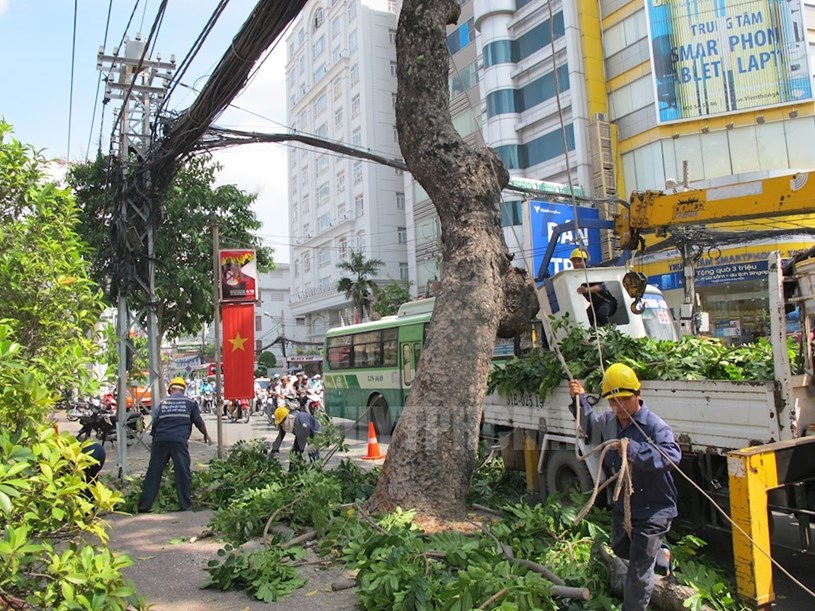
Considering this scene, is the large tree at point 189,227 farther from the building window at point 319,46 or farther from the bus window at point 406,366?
the building window at point 319,46

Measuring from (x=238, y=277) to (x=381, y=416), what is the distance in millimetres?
6188

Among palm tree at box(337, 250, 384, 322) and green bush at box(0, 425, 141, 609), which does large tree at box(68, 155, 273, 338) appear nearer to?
green bush at box(0, 425, 141, 609)

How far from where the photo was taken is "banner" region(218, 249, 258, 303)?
11883mm

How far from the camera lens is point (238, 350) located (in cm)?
1230

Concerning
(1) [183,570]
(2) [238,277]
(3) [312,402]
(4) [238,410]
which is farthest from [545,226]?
(1) [183,570]

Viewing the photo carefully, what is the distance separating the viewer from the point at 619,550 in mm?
4168

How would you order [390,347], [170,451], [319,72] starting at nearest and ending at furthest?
1. [170,451]
2. [390,347]
3. [319,72]

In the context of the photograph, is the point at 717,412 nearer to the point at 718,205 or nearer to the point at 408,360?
the point at 718,205

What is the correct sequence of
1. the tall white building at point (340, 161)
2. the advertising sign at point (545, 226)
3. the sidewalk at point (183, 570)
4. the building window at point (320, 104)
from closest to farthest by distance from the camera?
the sidewalk at point (183, 570), the advertising sign at point (545, 226), the tall white building at point (340, 161), the building window at point (320, 104)

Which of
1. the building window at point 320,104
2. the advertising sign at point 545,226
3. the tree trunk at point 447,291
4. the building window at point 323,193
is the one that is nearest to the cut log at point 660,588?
the tree trunk at point 447,291

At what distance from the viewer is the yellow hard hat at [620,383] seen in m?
3.90

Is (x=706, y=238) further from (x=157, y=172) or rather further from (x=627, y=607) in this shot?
(x=627, y=607)

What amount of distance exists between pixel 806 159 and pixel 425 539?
2385 centimetres

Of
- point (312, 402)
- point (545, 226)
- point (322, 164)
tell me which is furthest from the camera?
point (322, 164)
